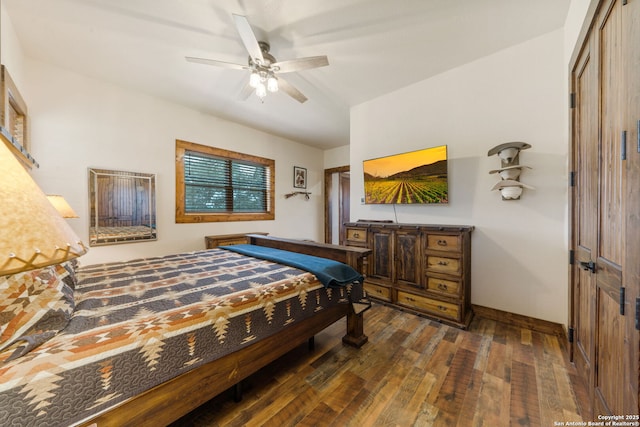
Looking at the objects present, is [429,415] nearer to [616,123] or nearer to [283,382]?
[283,382]

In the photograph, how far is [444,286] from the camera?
243cm

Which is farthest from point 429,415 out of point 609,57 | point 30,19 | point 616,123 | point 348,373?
point 30,19

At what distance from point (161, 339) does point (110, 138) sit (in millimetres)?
3112

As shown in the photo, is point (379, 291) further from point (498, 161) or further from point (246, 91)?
point (246, 91)

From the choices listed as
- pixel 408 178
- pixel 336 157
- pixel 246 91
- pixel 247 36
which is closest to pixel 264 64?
pixel 247 36

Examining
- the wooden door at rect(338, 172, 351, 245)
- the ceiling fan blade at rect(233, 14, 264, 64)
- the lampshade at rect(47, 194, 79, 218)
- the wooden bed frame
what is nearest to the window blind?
the lampshade at rect(47, 194, 79, 218)

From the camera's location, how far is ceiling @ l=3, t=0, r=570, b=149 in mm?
1865

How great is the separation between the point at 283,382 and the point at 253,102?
3.36 metres

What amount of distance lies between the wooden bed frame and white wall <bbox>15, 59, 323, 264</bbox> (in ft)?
8.83

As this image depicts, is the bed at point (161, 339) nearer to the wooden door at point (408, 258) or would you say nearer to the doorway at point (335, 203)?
the wooden door at point (408, 258)

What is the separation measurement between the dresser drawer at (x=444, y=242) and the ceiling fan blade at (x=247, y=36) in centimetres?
238

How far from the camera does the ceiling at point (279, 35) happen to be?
73.4 inches

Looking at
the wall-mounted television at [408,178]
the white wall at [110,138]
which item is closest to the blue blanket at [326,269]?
the wall-mounted television at [408,178]

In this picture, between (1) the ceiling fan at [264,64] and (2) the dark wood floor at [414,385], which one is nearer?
(2) the dark wood floor at [414,385]
